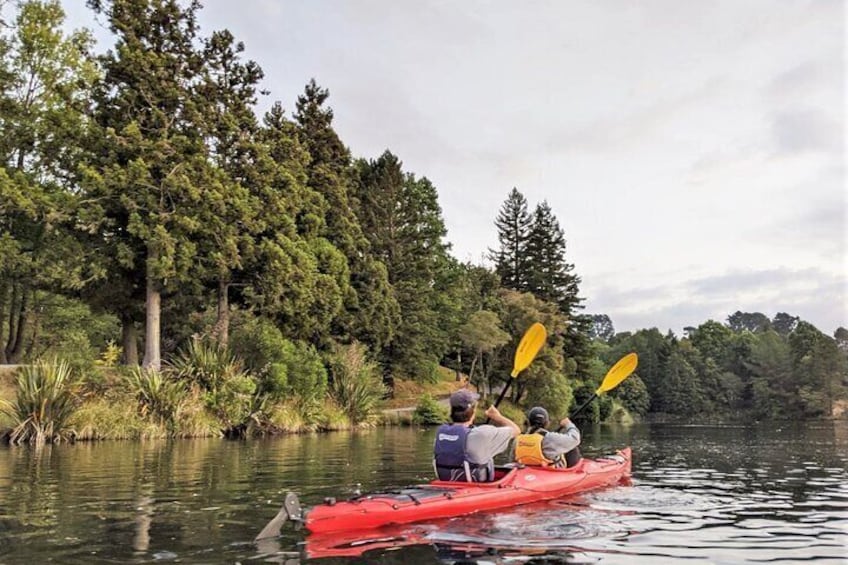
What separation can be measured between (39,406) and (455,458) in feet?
47.2

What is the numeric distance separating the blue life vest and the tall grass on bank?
1369 cm

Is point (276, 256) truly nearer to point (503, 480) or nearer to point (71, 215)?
point (71, 215)

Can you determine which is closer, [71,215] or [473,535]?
[473,535]

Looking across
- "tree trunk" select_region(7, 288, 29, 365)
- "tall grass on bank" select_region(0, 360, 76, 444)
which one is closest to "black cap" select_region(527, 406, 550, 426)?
"tall grass on bank" select_region(0, 360, 76, 444)

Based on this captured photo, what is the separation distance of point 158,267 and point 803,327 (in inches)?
3544

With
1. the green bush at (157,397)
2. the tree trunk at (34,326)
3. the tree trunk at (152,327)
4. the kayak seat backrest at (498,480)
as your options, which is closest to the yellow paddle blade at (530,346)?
the kayak seat backrest at (498,480)

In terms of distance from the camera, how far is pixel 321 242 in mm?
34656

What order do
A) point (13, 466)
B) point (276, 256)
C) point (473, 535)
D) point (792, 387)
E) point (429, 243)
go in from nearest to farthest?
point (473, 535) < point (13, 466) < point (276, 256) < point (429, 243) < point (792, 387)

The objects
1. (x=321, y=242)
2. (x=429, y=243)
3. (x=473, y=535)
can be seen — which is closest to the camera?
(x=473, y=535)

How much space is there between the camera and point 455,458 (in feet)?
31.7

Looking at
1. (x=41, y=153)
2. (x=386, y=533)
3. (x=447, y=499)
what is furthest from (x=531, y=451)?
(x=41, y=153)

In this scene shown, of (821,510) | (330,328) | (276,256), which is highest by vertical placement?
(276,256)

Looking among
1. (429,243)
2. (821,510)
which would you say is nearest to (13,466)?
(821,510)

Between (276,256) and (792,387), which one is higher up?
(276,256)
